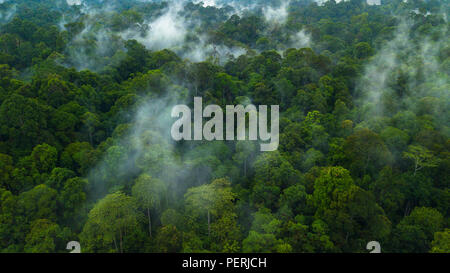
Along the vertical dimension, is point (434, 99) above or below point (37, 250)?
above

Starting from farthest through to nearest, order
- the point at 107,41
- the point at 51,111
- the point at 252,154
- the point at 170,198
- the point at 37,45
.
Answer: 1. the point at 107,41
2. the point at 37,45
3. the point at 51,111
4. the point at 252,154
5. the point at 170,198

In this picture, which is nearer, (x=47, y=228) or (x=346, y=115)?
(x=47, y=228)

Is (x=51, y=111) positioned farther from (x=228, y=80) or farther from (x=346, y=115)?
(x=346, y=115)

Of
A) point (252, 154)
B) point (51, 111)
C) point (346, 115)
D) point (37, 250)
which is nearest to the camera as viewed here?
point (37, 250)
